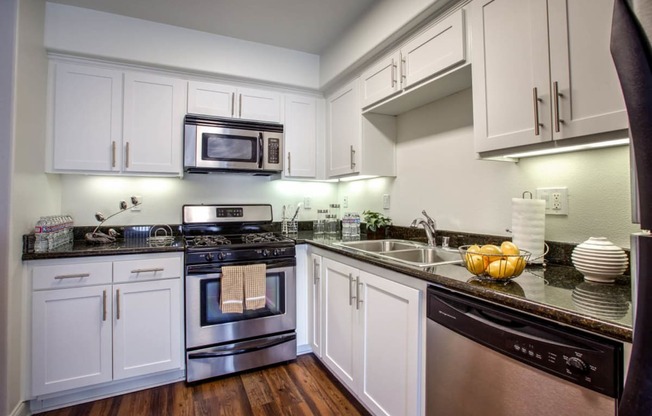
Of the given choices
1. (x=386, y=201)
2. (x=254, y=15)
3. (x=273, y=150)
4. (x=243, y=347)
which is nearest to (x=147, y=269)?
(x=243, y=347)

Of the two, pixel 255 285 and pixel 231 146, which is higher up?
pixel 231 146

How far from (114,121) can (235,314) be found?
5.32 ft

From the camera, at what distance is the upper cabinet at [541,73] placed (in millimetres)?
1019

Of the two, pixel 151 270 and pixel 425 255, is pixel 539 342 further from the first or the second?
pixel 151 270

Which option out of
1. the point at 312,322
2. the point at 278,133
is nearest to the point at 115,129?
the point at 278,133

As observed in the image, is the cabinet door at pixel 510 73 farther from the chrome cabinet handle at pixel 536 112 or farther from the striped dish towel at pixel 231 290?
the striped dish towel at pixel 231 290

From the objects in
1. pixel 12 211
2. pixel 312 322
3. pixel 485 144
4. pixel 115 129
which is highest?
pixel 115 129

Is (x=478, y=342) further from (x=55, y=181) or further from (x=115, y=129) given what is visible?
(x=55, y=181)

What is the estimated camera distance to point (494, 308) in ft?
3.29

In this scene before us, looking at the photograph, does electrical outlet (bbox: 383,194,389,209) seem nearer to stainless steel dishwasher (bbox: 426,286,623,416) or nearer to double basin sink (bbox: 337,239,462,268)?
double basin sink (bbox: 337,239,462,268)

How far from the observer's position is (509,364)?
0.94 metres

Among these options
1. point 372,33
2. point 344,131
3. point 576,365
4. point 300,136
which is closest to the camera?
point 576,365

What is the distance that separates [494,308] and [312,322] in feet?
5.32

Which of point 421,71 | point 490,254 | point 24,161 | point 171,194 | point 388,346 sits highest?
point 421,71
